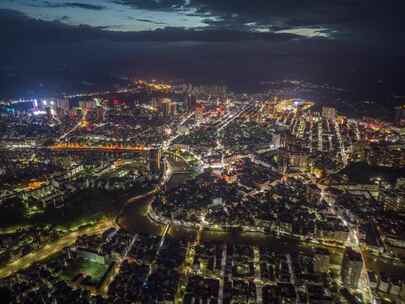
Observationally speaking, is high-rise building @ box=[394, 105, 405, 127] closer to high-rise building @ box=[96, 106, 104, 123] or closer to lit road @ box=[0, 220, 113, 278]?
lit road @ box=[0, 220, 113, 278]

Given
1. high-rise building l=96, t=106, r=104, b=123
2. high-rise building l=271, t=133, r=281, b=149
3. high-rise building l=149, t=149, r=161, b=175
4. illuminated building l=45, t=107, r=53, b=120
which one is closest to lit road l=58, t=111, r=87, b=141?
high-rise building l=96, t=106, r=104, b=123

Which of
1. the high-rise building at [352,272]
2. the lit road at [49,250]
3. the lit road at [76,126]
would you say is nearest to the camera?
the high-rise building at [352,272]

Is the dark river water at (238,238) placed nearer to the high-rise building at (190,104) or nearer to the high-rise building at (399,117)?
the high-rise building at (399,117)

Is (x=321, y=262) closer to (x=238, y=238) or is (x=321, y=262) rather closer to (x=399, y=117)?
(x=238, y=238)

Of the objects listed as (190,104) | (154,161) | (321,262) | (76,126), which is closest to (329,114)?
(190,104)

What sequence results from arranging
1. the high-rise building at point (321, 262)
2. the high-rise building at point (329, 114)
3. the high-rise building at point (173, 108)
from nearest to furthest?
the high-rise building at point (321, 262) < the high-rise building at point (329, 114) < the high-rise building at point (173, 108)

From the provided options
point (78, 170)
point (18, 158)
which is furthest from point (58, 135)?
point (78, 170)

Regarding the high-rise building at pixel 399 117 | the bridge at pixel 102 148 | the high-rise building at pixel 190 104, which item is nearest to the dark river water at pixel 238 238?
the bridge at pixel 102 148

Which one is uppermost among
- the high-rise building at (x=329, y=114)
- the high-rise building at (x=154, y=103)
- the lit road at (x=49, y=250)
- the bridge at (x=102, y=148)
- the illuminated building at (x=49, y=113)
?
the high-rise building at (x=329, y=114)

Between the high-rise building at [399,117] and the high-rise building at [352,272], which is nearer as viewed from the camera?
the high-rise building at [352,272]
